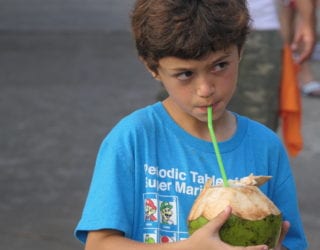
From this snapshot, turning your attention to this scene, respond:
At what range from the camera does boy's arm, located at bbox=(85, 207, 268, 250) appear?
2.17 metres

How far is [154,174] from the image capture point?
244 centimetres

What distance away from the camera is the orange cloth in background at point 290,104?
4.52 metres

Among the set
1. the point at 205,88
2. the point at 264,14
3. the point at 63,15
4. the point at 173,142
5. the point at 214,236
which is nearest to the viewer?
the point at 214,236

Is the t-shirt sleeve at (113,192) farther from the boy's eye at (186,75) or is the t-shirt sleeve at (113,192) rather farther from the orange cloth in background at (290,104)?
the orange cloth in background at (290,104)


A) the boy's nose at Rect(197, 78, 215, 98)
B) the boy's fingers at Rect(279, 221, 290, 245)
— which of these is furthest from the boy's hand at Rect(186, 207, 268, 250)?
the boy's nose at Rect(197, 78, 215, 98)

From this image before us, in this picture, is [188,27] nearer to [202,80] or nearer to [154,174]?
[202,80]

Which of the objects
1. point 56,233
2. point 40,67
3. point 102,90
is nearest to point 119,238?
point 56,233

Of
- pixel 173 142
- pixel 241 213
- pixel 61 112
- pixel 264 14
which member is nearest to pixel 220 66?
pixel 173 142

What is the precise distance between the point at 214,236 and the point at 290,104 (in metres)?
2.45

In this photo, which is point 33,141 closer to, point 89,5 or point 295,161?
point 295,161

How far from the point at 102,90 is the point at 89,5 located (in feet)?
15.4

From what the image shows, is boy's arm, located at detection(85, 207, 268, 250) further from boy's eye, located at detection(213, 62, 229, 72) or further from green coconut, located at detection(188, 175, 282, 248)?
boy's eye, located at detection(213, 62, 229, 72)

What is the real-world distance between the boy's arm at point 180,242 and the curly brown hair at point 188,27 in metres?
0.44

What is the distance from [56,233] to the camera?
18.4ft
